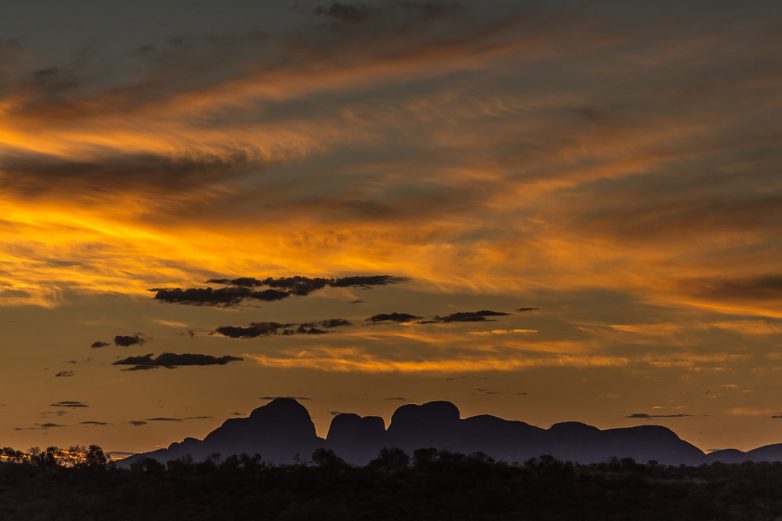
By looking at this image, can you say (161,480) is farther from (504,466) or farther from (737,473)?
(737,473)

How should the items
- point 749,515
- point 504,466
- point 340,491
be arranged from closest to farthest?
point 749,515, point 340,491, point 504,466

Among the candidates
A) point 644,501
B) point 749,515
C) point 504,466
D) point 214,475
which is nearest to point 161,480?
point 214,475

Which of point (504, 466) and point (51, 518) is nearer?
point (51, 518)

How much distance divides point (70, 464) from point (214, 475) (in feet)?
41.4

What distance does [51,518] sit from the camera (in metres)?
62.6

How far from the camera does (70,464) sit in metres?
77.1

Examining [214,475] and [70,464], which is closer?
[214,475]

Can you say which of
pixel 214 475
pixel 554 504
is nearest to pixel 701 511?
pixel 554 504

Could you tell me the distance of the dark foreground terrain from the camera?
63.4 metres

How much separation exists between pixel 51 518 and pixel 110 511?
145 inches

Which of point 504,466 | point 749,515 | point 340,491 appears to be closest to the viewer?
point 749,515

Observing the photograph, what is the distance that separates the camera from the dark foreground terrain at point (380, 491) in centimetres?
6344

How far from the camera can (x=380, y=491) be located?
6794 centimetres

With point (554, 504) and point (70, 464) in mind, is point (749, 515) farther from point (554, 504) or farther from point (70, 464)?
point (70, 464)
